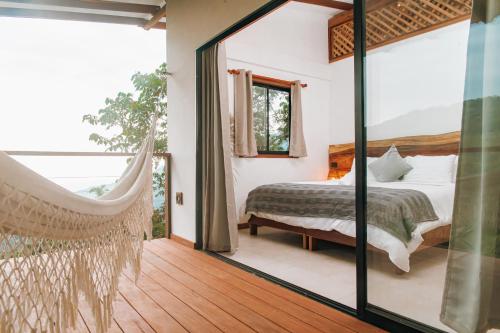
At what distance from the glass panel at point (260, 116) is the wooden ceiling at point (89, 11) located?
1.51 meters

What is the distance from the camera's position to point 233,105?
4.16m

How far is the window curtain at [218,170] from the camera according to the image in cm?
289

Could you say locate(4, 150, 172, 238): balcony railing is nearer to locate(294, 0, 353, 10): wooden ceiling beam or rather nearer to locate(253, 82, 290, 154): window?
locate(253, 82, 290, 154): window

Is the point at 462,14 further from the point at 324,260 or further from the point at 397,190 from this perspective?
the point at 324,260

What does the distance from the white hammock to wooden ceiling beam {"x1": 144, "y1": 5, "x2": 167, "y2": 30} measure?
3227 millimetres

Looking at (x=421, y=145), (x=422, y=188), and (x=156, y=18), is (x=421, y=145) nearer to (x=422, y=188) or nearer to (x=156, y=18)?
(x=422, y=188)

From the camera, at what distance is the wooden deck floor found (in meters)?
1.54

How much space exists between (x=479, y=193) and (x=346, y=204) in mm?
1670

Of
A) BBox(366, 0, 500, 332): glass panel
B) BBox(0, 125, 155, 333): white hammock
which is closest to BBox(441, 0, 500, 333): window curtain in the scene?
BBox(366, 0, 500, 332): glass panel

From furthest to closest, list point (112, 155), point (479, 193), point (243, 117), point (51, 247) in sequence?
point (243, 117)
point (112, 155)
point (479, 193)
point (51, 247)

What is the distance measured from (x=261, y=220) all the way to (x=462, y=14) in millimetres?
2713

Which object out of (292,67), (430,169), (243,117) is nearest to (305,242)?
(243,117)

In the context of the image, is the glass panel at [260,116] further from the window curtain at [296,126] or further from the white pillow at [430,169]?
the white pillow at [430,169]

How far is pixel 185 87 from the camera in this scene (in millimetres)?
3279
